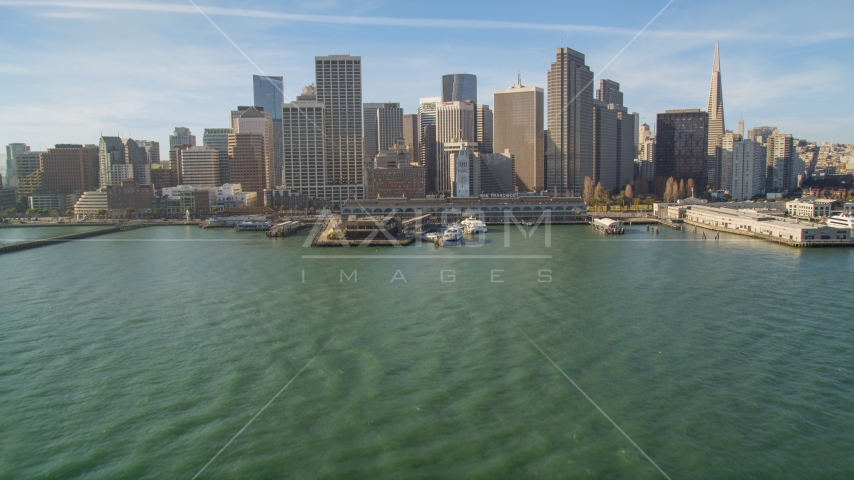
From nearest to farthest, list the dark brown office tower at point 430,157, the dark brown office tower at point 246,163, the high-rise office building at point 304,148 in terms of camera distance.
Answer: the high-rise office building at point 304,148 → the dark brown office tower at point 246,163 → the dark brown office tower at point 430,157

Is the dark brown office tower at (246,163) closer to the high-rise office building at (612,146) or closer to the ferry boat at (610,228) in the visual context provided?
the high-rise office building at (612,146)

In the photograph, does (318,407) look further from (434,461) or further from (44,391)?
(44,391)

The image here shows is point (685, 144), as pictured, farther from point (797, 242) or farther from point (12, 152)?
point (12, 152)

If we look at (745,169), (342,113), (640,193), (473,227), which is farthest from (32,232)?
(745,169)

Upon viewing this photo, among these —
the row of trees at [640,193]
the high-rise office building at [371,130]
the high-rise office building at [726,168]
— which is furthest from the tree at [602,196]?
the high-rise office building at [371,130]

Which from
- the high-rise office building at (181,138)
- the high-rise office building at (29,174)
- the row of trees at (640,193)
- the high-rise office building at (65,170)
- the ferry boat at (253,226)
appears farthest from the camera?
the high-rise office building at (181,138)

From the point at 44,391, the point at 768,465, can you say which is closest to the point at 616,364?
the point at 768,465

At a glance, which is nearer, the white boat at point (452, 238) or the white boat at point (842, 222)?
the white boat at point (452, 238)
